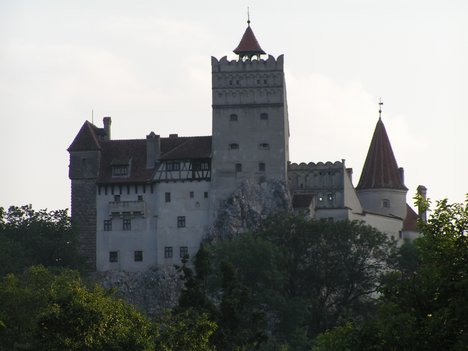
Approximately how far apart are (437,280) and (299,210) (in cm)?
6291

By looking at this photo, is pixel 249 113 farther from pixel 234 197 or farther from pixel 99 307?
pixel 99 307

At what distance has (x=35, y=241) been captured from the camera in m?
106

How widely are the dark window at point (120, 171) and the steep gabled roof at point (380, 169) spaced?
1718 centimetres

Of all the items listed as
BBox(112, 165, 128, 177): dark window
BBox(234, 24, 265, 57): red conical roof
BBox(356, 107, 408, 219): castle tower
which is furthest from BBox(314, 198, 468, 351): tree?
BBox(356, 107, 408, 219): castle tower

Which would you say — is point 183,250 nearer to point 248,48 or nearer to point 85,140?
point 85,140

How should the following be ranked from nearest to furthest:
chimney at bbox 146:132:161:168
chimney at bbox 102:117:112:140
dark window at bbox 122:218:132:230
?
dark window at bbox 122:218:132:230 → chimney at bbox 146:132:161:168 → chimney at bbox 102:117:112:140

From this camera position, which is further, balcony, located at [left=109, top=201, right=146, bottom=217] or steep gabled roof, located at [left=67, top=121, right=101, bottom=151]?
steep gabled roof, located at [left=67, top=121, right=101, bottom=151]

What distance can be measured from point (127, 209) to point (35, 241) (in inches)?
289

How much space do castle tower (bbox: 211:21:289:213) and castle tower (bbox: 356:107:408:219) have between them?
7.97 metres

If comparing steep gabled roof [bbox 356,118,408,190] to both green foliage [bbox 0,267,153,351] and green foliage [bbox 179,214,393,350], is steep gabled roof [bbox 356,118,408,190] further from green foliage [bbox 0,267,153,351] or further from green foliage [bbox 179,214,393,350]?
green foliage [bbox 0,267,153,351]

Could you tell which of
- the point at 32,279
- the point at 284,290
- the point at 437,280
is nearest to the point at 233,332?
the point at 32,279

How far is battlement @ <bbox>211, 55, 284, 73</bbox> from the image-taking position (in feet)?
344

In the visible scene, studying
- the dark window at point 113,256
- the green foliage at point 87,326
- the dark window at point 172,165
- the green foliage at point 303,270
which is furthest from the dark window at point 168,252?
the green foliage at point 87,326

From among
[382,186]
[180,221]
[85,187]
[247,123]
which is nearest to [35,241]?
[85,187]
